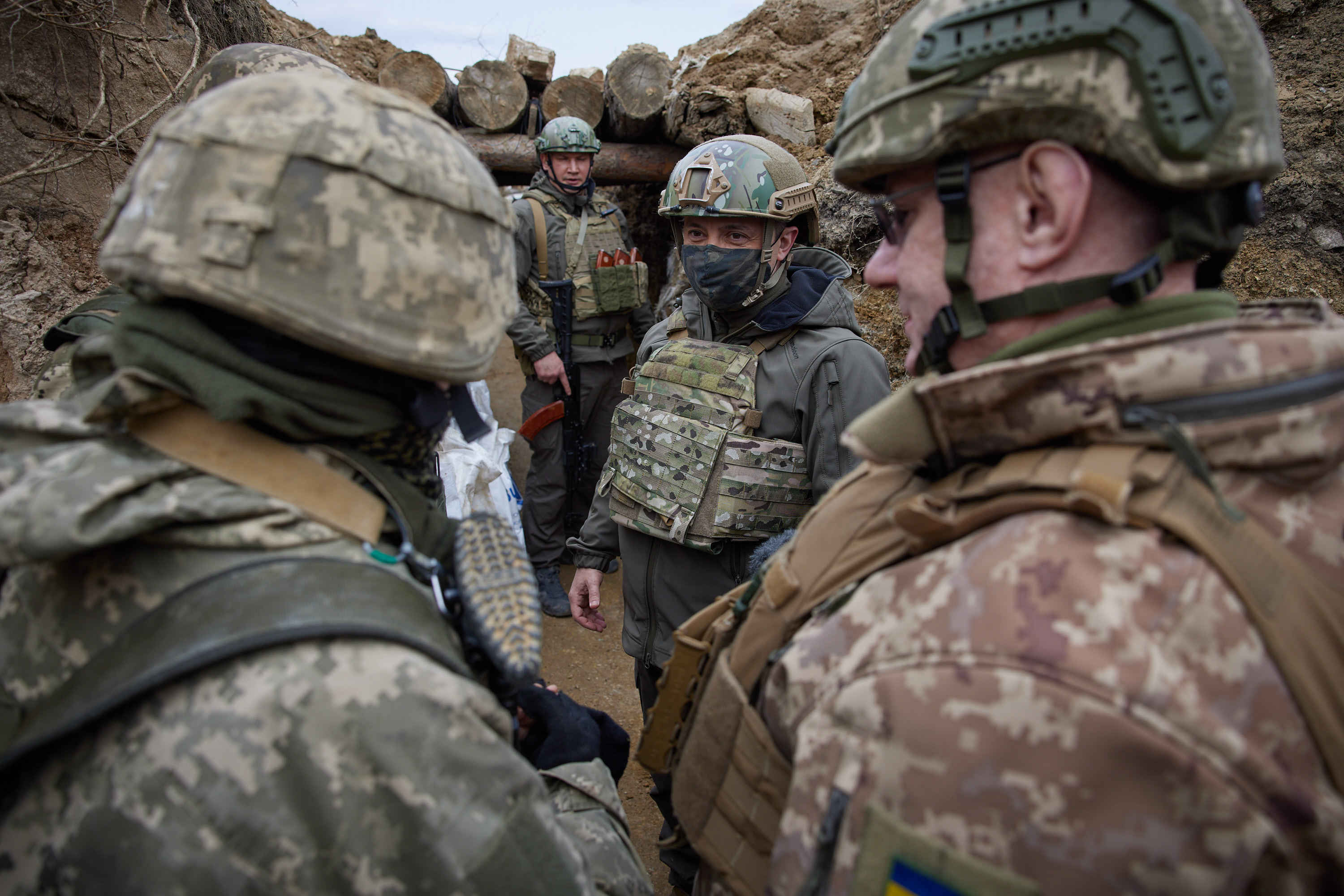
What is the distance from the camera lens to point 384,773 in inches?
36.5

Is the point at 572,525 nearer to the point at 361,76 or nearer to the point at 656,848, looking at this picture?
the point at 656,848

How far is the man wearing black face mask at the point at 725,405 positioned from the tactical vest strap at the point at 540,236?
271cm

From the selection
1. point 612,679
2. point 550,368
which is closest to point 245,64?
point 550,368

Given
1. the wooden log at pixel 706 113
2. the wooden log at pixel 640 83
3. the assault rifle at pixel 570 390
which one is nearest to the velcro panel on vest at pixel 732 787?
the assault rifle at pixel 570 390

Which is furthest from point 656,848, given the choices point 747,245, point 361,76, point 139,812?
point 361,76

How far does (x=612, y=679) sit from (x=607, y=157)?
4.77 m

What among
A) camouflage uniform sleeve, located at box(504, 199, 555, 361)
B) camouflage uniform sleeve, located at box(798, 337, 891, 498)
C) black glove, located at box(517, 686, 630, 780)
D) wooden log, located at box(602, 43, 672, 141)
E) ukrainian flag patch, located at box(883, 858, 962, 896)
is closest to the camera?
ukrainian flag patch, located at box(883, 858, 962, 896)

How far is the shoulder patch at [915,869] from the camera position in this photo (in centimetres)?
84

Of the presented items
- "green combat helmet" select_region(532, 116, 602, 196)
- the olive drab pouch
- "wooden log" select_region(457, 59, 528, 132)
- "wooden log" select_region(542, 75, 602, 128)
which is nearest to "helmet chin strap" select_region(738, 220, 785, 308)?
the olive drab pouch

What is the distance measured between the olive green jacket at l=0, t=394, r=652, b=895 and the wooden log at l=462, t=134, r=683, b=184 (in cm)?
640

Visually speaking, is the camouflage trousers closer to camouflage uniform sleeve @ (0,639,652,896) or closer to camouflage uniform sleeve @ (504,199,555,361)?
camouflage uniform sleeve @ (504,199,555,361)

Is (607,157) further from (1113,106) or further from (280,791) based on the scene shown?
(280,791)

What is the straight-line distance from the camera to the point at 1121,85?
3.43 feet

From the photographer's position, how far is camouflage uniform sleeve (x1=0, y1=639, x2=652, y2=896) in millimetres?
883
